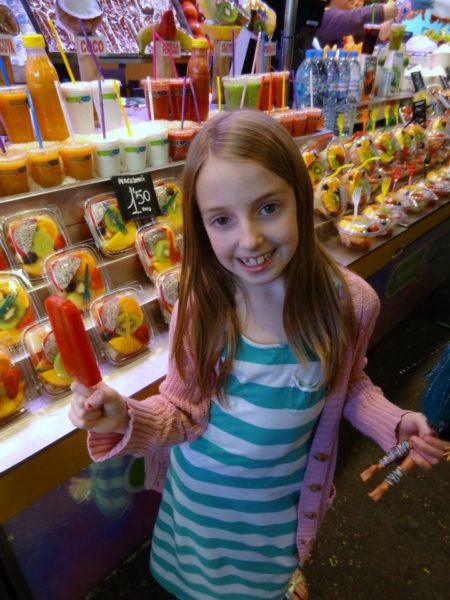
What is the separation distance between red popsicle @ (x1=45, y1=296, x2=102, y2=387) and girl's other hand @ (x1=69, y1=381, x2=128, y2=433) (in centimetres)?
2

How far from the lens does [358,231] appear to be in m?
1.97

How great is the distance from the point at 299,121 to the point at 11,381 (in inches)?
71.1

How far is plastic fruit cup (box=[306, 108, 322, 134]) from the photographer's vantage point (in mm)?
2250

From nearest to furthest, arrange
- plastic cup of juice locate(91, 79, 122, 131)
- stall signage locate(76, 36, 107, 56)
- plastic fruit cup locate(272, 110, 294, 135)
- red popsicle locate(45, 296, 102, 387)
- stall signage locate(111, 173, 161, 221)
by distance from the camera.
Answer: red popsicle locate(45, 296, 102, 387) → stall signage locate(111, 173, 161, 221) → plastic cup of juice locate(91, 79, 122, 131) → stall signage locate(76, 36, 107, 56) → plastic fruit cup locate(272, 110, 294, 135)

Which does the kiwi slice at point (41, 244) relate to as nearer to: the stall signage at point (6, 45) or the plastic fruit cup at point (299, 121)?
the stall signage at point (6, 45)

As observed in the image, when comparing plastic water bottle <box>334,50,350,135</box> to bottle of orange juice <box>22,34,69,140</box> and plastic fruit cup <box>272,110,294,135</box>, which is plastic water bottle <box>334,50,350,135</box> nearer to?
plastic fruit cup <box>272,110,294,135</box>

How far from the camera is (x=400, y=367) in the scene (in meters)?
2.68

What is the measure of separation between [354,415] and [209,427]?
36 cm

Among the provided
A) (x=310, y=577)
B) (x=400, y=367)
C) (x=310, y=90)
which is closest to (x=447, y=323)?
(x=400, y=367)

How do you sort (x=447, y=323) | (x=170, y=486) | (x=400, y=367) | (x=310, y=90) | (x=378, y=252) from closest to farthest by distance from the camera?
(x=170, y=486) < (x=378, y=252) < (x=310, y=90) < (x=400, y=367) < (x=447, y=323)

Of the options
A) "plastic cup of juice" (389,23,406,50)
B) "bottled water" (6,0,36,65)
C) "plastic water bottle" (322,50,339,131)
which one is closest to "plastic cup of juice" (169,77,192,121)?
"bottled water" (6,0,36,65)

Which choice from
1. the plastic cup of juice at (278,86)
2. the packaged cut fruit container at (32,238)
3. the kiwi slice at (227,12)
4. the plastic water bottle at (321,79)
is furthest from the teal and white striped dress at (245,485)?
the plastic water bottle at (321,79)

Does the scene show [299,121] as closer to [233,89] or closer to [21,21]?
[233,89]

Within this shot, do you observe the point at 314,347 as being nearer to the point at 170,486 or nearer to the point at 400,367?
the point at 170,486
